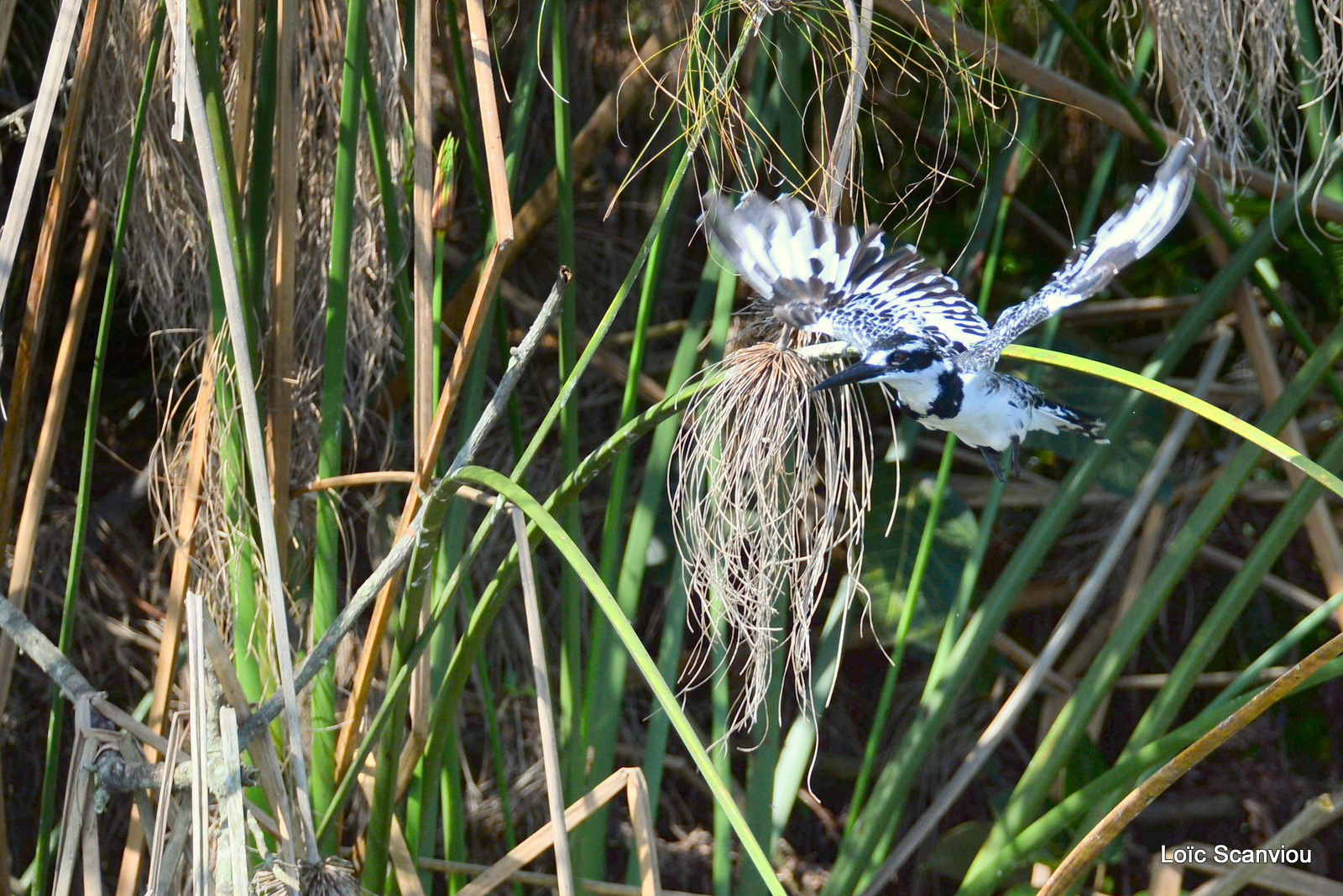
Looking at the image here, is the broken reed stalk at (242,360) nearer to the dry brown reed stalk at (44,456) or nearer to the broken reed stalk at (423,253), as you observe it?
the broken reed stalk at (423,253)

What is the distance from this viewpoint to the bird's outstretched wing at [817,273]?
0.89 meters

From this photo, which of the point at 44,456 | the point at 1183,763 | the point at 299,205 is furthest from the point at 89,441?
the point at 1183,763

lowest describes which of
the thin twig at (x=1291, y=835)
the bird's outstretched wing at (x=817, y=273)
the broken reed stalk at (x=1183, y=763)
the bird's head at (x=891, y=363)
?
the thin twig at (x=1291, y=835)

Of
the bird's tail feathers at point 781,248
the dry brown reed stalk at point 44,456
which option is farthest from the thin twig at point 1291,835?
the dry brown reed stalk at point 44,456

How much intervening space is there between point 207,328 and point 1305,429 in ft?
4.62

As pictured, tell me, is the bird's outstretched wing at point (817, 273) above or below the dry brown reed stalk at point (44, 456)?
above

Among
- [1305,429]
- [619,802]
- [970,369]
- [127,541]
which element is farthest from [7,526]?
[1305,429]

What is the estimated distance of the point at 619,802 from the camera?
5.69ft

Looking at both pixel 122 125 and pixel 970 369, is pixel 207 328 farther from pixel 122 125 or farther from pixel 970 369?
pixel 970 369

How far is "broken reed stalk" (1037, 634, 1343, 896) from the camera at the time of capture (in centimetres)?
57

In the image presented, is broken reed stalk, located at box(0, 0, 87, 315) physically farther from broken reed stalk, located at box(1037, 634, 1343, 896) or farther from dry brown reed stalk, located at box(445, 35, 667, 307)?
broken reed stalk, located at box(1037, 634, 1343, 896)
